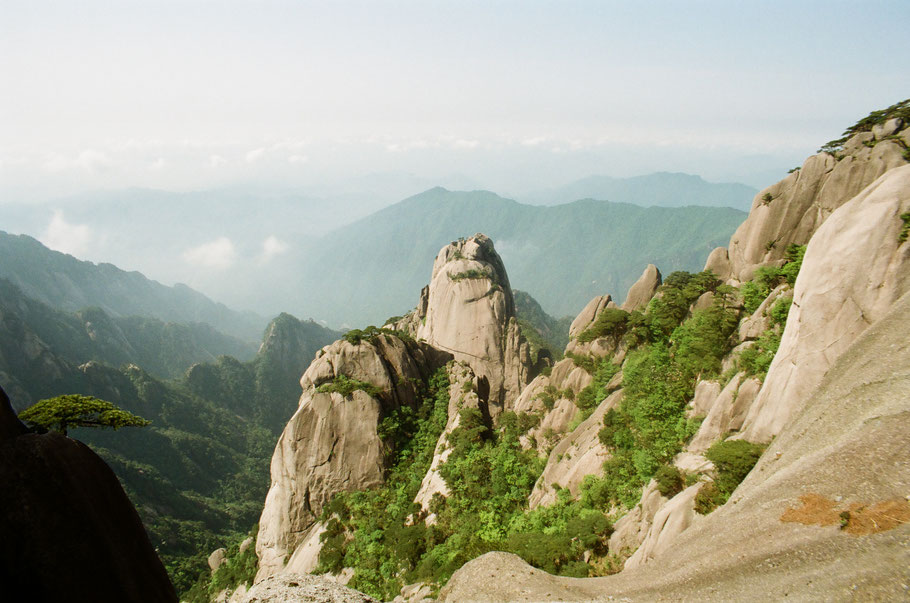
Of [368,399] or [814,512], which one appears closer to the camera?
[814,512]

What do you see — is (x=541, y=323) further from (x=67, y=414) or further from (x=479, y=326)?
(x=67, y=414)

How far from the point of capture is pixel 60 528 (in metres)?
9.75

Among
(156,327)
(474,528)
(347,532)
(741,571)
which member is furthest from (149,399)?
(741,571)

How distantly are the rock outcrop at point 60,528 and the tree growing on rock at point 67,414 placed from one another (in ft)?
3.76

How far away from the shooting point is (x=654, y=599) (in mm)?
10352

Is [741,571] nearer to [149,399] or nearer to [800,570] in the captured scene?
[800,570]

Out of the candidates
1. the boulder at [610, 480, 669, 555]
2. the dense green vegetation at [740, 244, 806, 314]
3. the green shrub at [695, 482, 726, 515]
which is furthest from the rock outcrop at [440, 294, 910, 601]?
the dense green vegetation at [740, 244, 806, 314]

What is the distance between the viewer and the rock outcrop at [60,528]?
902 centimetres

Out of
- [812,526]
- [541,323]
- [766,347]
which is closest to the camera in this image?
[812,526]

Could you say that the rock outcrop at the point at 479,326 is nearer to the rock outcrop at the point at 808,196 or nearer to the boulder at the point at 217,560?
the rock outcrop at the point at 808,196

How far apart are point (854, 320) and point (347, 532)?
107 feet

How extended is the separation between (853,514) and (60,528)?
17.8 metres

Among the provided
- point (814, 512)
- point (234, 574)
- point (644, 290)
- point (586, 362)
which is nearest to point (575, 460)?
point (586, 362)

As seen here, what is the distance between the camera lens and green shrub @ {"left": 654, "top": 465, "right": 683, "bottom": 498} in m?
16.6
